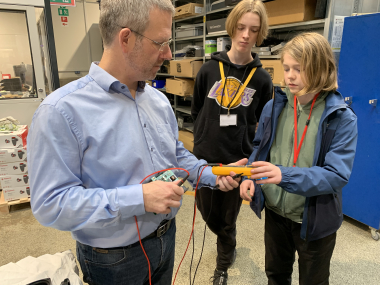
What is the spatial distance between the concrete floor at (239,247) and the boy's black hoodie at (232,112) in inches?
35.4

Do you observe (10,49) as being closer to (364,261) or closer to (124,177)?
(124,177)

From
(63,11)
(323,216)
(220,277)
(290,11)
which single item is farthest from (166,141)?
(63,11)

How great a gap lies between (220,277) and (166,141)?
1.31 m

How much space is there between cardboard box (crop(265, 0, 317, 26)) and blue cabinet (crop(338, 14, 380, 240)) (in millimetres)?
324

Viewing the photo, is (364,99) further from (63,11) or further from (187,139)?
(63,11)

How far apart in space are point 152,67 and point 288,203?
0.90m

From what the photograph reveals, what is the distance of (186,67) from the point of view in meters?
3.84

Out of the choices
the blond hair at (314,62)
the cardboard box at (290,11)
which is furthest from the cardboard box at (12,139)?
the cardboard box at (290,11)

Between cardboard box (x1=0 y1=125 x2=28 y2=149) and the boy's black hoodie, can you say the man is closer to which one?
the boy's black hoodie

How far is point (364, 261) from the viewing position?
207 cm

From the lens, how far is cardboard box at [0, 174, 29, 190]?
Answer: 276 cm

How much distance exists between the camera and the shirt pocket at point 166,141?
100 cm

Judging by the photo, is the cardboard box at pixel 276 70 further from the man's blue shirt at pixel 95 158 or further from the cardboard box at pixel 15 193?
the cardboard box at pixel 15 193

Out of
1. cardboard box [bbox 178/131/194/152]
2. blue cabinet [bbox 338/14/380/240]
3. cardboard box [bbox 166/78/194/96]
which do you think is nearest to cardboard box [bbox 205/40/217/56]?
cardboard box [bbox 166/78/194/96]
